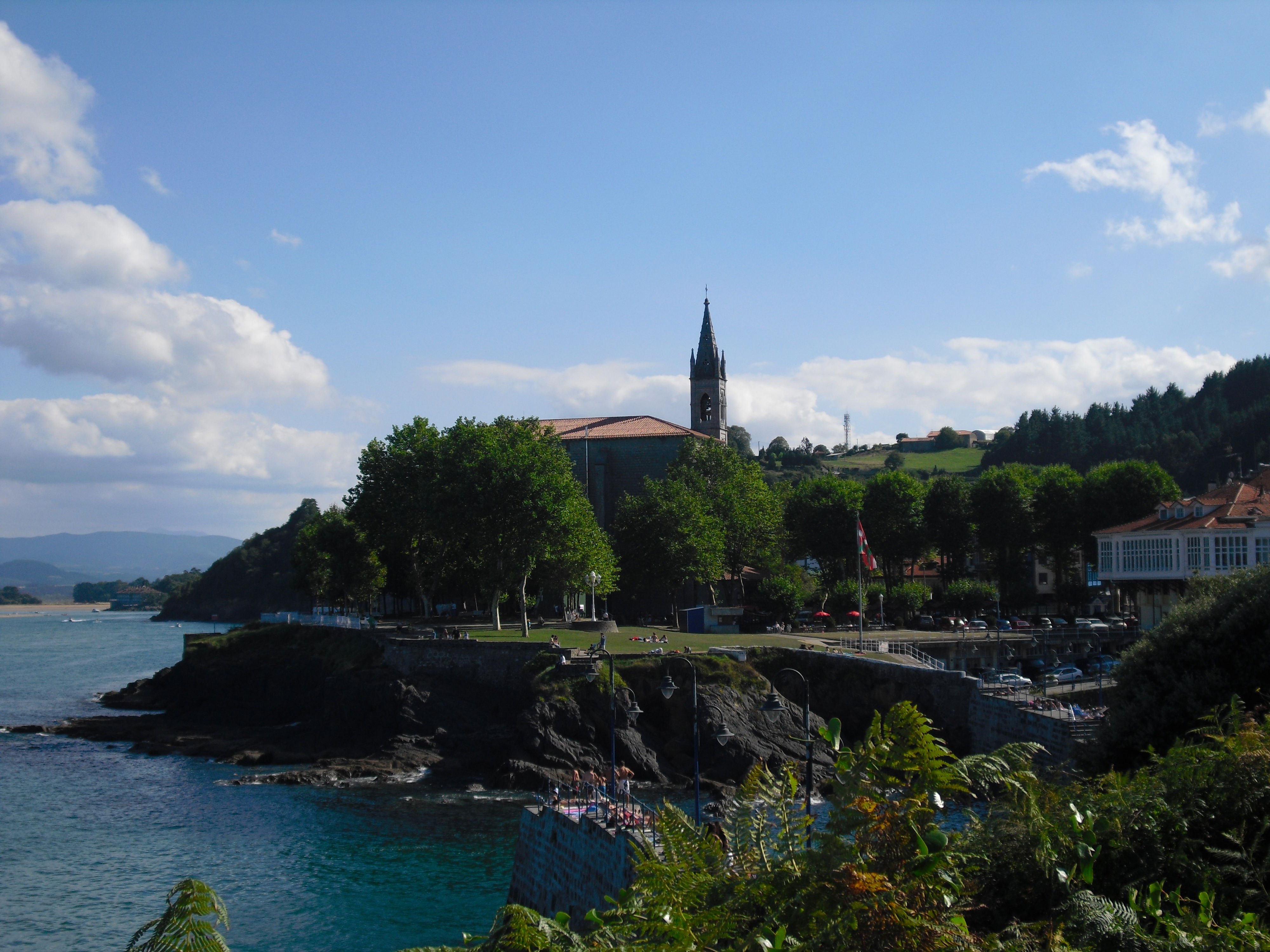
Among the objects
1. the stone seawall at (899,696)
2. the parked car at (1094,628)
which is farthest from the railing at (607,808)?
the parked car at (1094,628)

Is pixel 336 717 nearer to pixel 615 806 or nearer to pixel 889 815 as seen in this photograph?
pixel 615 806

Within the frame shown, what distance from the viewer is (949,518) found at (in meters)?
79.2

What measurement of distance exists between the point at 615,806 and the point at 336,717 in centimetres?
3296

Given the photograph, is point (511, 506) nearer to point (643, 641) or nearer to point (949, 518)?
point (643, 641)

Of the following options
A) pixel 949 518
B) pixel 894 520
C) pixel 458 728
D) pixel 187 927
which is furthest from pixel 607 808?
pixel 949 518

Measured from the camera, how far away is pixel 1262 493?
58.2 meters

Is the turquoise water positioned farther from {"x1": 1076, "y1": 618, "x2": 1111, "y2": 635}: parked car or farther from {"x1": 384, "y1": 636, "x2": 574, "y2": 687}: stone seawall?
{"x1": 1076, "y1": 618, "x2": 1111, "y2": 635}: parked car

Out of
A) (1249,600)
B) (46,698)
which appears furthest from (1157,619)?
(46,698)

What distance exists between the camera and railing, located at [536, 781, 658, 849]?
63.4 feet

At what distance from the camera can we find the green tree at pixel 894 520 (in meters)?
78.9

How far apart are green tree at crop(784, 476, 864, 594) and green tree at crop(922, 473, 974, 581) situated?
5.67 meters

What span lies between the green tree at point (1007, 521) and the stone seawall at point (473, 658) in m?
42.7

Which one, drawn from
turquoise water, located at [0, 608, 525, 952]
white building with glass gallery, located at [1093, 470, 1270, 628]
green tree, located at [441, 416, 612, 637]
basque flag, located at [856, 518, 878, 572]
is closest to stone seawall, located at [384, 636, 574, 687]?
green tree, located at [441, 416, 612, 637]

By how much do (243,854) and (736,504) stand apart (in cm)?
5077
